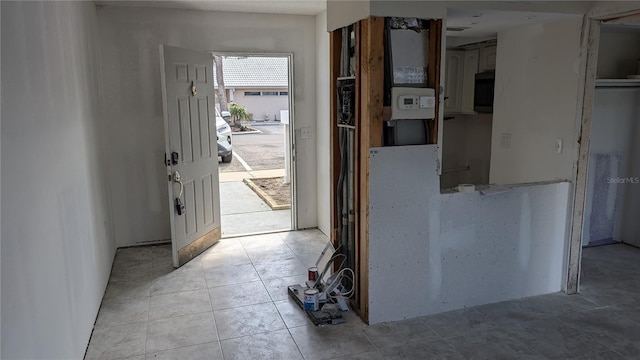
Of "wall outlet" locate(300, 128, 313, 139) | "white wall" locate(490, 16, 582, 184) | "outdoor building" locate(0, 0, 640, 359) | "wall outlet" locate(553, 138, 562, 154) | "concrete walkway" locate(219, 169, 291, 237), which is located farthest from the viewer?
"concrete walkway" locate(219, 169, 291, 237)

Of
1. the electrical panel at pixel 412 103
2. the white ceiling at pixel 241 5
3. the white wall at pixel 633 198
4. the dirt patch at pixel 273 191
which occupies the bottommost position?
the dirt patch at pixel 273 191

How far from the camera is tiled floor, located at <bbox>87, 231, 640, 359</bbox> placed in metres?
2.79

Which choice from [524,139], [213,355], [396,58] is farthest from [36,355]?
[524,139]

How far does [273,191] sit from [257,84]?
13.8 m

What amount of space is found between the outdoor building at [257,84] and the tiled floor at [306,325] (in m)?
16.3

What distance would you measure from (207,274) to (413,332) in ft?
6.15

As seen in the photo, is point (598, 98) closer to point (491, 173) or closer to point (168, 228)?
point (491, 173)

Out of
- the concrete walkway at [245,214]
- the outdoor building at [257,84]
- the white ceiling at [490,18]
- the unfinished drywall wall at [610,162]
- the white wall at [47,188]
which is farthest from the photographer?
the outdoor building at [257,84]

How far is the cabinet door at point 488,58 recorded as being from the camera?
4383 mm

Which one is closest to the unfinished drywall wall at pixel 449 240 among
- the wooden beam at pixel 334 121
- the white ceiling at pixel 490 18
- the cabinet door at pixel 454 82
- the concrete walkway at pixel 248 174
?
the wooden beam at pixel 334 121

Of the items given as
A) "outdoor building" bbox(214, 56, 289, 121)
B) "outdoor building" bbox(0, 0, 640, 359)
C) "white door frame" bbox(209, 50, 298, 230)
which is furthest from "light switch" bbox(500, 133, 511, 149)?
"outdoor building" bbox(214, 56, 289, 121)

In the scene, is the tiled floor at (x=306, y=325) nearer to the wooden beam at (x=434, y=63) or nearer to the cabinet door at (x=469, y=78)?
the wooden beam at (x=434, y=63)

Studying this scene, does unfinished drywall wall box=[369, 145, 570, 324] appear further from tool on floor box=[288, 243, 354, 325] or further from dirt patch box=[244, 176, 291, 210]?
dirt patch box=[244, 176, 291, 210]

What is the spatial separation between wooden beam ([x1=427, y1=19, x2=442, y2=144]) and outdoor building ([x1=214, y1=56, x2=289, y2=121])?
16.7 meters
